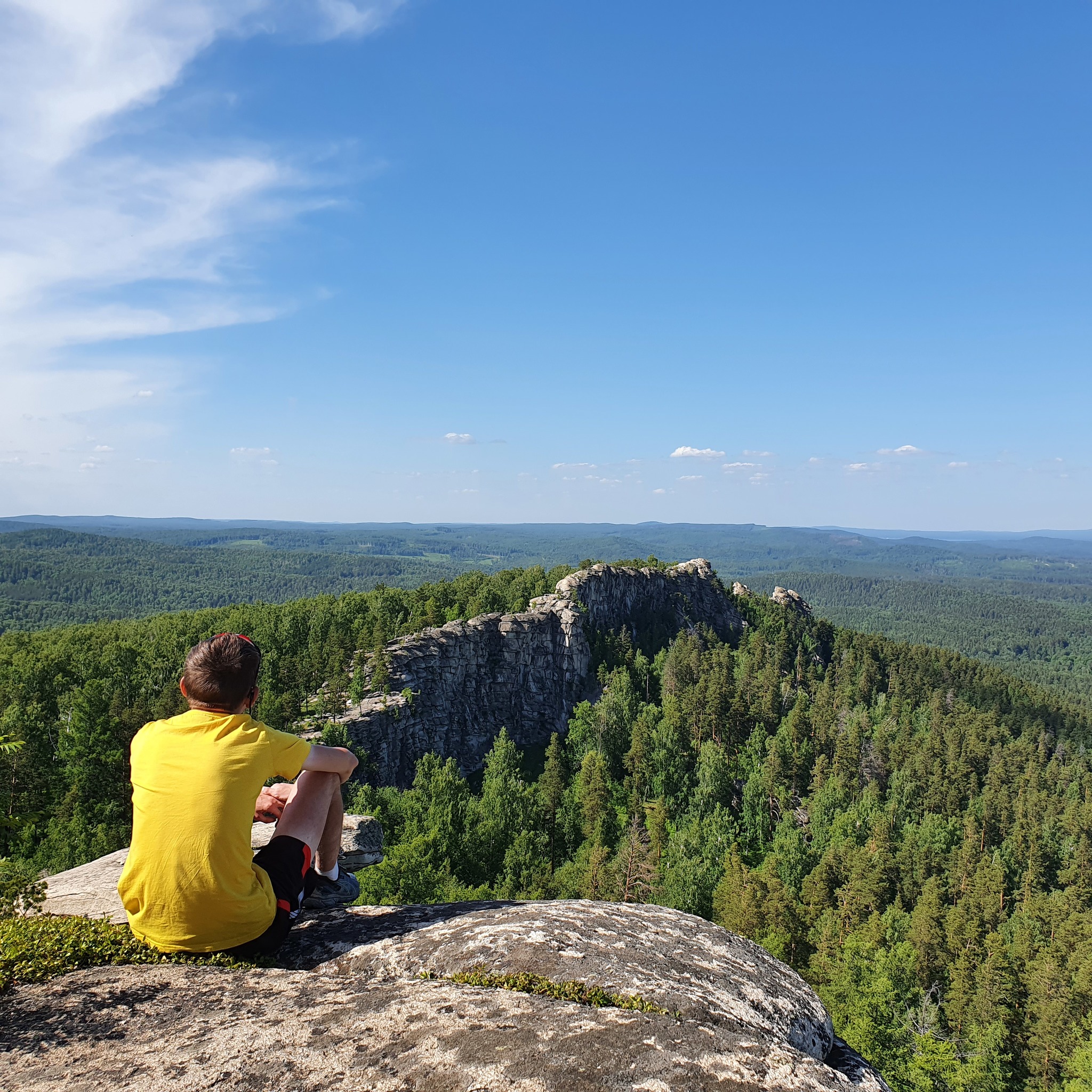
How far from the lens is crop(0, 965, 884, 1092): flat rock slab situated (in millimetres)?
4410

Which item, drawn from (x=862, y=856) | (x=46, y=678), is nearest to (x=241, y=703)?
(x=862, y=856)

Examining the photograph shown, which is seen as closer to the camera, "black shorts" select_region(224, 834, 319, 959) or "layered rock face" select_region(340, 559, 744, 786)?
"black shorts" select_region(224, 834, 319, 959)

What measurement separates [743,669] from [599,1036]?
3760 inches

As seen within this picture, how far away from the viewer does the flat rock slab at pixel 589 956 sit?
6.23 metres

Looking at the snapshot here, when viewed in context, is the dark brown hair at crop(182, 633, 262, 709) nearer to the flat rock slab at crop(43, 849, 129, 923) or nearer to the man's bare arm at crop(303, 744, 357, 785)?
the man's bare arm at crop(303, 744, 357, 785)

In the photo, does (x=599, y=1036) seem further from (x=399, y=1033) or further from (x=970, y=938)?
(x=970, y=938)

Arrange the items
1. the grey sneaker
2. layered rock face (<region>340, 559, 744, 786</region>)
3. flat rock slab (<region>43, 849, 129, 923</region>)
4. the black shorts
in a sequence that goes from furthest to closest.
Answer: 1. layered rock face (<region>340, 559, 744, 786</region>)
2. the grey sneaker
3. flat rock slab (<region>43, 849, 129, 923</region>)
4. the black shorts

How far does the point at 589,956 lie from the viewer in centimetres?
665

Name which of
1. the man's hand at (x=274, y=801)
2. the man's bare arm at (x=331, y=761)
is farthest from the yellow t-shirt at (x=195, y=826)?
the man's hand at (x=274, y=801)

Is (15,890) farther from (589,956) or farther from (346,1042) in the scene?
(589,956)

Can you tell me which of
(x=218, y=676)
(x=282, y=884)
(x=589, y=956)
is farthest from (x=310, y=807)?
(x=589, y=956)

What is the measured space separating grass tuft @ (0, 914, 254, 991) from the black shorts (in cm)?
20

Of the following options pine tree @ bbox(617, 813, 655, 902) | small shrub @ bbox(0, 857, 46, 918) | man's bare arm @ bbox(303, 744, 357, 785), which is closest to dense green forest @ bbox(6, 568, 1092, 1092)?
pine tree @ bbox(617, 813, 655, 902)

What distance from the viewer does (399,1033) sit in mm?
4977
